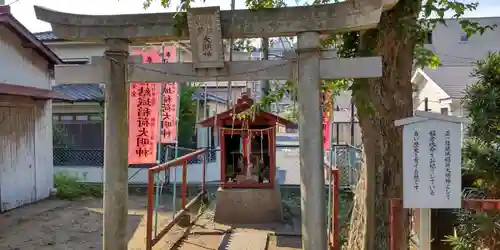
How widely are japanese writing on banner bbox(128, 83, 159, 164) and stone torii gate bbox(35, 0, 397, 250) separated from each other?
263 cm

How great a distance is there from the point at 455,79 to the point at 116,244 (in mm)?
18016

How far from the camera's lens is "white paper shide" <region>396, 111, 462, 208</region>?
13.8 ft

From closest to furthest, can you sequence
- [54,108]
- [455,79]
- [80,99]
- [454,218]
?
1. [454,218]
2. [80,99]
3. [54,108]
4. [455,79]

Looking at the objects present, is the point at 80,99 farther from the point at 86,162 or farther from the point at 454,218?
the point at 454,218

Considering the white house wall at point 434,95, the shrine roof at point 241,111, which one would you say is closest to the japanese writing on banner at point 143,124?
the shrine roof at point 241,111

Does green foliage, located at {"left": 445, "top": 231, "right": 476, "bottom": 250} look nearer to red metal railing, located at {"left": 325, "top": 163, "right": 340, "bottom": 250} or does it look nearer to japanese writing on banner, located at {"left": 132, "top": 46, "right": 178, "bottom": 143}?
red metal railing, located at {"left": 325, "top": 163, "right": 340, "bottom": 250}

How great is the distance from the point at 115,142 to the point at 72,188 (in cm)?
1052

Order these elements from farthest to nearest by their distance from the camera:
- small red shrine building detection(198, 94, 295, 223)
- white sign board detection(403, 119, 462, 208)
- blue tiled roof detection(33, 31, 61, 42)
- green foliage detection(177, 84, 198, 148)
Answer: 1. blue tiled roof detection(33, 31, 61, 42)
2. green foliage detection(177, 84, 198, 148)
3. small red shrine building detection(198, 94, 295, 223)
4. white sign board detection(403, 119, 462, 208)

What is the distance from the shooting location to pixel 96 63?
581 centimetres

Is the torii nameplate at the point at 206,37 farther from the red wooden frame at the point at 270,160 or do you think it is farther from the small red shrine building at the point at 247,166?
the red wooden frame at the point at 270,160

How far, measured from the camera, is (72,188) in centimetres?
1529

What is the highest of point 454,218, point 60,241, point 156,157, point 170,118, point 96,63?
point 96,63

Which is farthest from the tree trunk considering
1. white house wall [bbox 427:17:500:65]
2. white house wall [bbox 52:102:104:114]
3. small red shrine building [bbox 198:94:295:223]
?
white house wall [bbox 427:17:500:65]

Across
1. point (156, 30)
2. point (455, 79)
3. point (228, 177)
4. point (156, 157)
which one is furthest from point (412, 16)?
point (455, 79)
